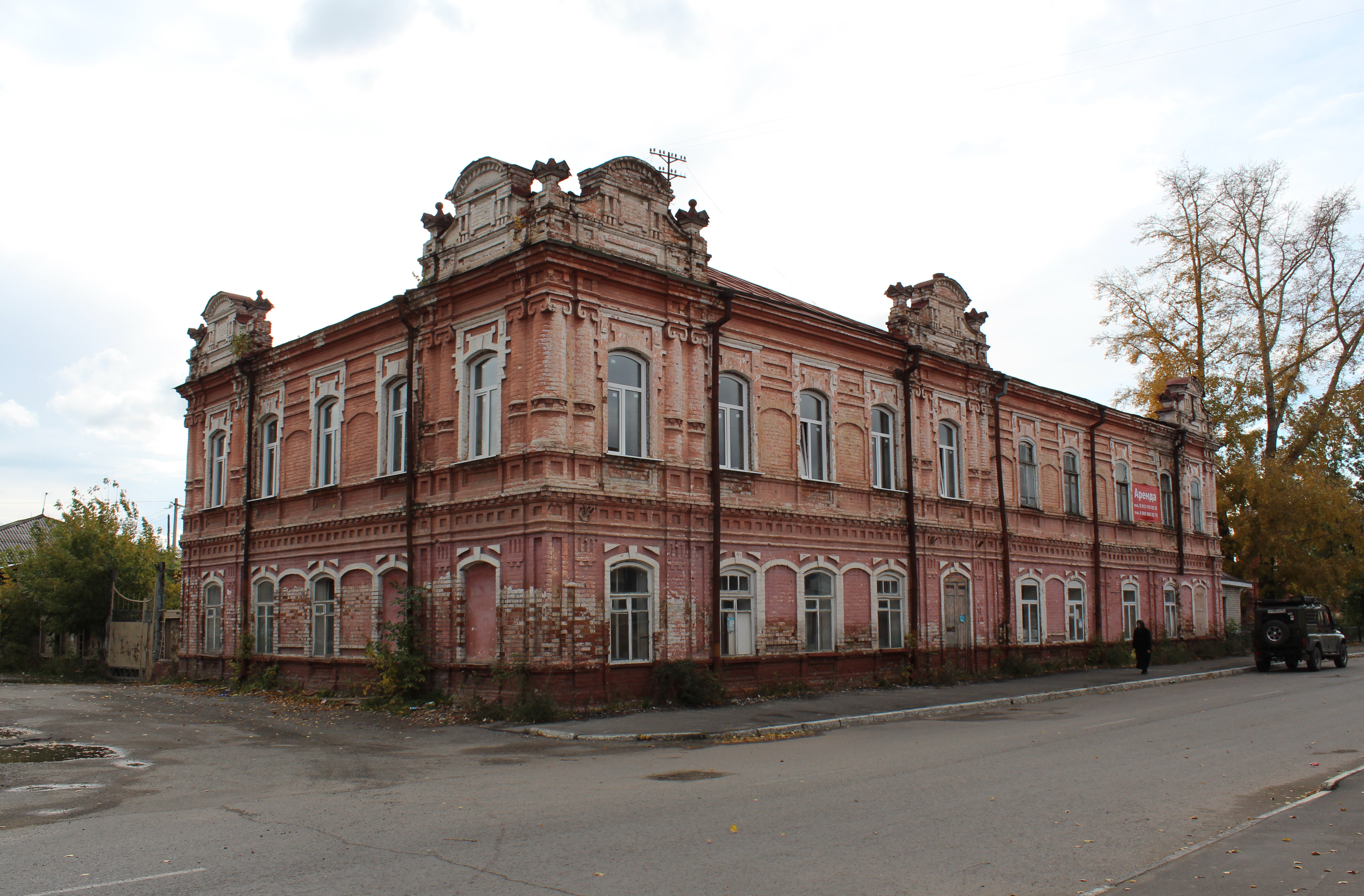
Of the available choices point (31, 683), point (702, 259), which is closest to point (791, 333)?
point (702, 259)

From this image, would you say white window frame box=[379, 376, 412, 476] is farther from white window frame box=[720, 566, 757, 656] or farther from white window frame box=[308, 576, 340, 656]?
white window frame box=[720, 566, 757, 656]

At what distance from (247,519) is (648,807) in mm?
18582

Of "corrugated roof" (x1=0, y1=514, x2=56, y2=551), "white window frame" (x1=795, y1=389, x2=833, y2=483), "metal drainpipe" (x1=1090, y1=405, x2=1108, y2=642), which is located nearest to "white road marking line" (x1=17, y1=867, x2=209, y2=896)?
"white window frame" (x1=795, y1=389, x2=833, y2=483)

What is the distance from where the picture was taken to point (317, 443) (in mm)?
23000

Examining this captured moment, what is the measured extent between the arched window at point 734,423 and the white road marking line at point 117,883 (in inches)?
543

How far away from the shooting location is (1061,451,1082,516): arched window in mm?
30312

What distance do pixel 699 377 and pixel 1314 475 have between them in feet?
95.8

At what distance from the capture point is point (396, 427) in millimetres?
20891

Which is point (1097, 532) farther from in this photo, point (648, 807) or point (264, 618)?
point (648, 807)

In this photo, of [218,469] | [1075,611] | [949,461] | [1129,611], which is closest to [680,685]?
[949,461]

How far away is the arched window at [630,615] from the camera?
1762 cm

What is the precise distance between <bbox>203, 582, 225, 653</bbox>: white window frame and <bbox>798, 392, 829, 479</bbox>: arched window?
14699 millimetres

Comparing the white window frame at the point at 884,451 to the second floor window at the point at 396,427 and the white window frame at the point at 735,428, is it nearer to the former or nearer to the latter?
the white window frame at the point at 735,428

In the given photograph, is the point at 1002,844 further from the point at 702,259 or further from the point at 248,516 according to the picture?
the point at 248,516
